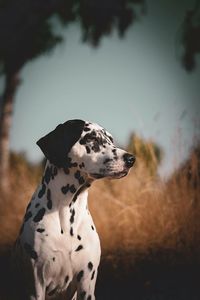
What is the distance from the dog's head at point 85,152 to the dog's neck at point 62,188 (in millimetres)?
53

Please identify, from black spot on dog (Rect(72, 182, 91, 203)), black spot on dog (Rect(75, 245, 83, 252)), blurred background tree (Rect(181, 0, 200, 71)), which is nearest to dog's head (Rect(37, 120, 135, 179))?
black spot on dog (Rect(72, 182, 91, 203))

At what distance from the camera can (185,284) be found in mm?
4914

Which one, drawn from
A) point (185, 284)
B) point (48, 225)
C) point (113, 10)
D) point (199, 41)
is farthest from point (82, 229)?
point (113, 10)

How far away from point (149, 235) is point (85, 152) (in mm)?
2193

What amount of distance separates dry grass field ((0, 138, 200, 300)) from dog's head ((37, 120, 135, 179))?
1.63 metres

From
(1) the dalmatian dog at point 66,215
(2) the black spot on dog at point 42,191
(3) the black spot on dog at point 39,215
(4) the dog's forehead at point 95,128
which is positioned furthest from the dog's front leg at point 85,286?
(4) the dog's forehead at point 95,128

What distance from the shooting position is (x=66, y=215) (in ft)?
11.5

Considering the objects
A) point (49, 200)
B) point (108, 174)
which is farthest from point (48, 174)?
point (108, 174)

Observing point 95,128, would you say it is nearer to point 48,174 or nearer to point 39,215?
point 48,174

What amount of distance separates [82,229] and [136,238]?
2.02 m

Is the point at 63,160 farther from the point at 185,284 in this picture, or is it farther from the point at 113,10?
the point at 113,10

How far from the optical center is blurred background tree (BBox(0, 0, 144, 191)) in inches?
381

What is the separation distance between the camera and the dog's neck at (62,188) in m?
3.50

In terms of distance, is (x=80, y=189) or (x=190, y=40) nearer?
(x=80, y=189)
